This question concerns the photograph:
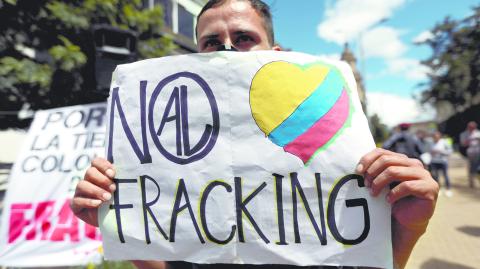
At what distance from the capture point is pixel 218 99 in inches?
44.0

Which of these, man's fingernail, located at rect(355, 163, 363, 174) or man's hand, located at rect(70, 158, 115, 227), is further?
man's hand, located at rect(70, 158, 115, 227)

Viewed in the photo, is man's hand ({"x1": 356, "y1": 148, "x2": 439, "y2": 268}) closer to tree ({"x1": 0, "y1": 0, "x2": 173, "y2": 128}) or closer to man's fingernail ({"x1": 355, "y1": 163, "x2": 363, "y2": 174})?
man's fingernail ({"x1": 355, "y1": 163, "x2": 363, "y2": 174})

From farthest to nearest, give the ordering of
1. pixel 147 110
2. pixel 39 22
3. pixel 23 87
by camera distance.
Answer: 1. pixel 39 22
2. pixel 23 87
3. pixel 147 110

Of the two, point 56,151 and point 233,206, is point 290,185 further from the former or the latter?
point 56,151

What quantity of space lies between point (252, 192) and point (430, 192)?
492 millimetres

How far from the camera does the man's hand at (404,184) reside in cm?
92

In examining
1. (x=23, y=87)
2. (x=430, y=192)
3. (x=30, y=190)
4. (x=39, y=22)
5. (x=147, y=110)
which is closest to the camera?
(x=430, y=192)

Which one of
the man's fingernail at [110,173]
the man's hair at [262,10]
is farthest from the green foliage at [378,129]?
the man's fingernail at [110,173]

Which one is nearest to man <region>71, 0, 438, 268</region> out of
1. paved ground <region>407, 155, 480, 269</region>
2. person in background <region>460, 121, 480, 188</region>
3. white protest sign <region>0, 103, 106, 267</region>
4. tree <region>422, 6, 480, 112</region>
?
white protest sign <region>0, 103, 106, 267</region>

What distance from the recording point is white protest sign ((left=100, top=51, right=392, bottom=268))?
1.04 metres

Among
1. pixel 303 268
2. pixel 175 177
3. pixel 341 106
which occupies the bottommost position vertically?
pixel 303 268

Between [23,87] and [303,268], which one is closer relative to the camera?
[303,268]

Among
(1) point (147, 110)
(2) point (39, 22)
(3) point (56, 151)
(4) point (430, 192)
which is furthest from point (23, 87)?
(4) point (430, 192)

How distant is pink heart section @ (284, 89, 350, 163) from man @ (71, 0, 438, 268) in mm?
125
